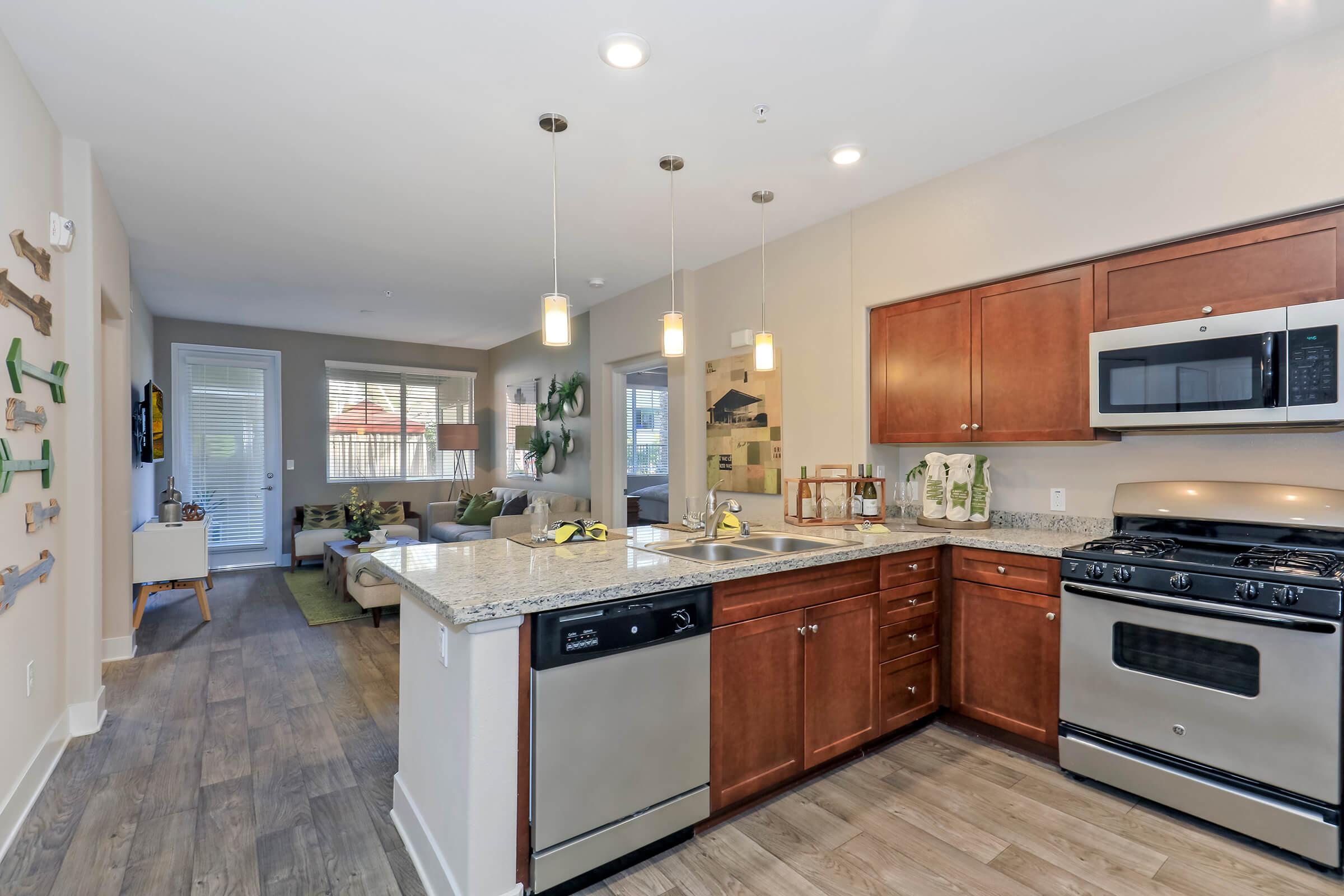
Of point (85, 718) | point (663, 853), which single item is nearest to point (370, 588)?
point (85, 718)

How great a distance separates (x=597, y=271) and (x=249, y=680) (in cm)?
346

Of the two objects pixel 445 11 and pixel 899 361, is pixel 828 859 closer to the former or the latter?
pixel 899 361

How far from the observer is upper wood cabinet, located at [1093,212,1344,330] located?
85.0 inches

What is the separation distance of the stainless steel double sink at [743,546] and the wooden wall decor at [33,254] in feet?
8.06

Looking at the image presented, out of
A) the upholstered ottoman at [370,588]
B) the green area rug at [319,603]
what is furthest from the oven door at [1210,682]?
the green area rug at [319,603]

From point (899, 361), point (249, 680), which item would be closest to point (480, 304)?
point (249, 680)

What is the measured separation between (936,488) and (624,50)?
97.1 inches

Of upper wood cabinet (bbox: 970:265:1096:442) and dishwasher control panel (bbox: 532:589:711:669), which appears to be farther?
upper wood cabinet (bbox: 970:265:1096:442)

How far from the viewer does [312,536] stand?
6.88 metres

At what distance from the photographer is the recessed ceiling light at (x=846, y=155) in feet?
9.71

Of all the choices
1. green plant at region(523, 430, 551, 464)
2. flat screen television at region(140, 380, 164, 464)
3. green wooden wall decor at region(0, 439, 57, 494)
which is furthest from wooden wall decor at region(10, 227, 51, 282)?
green plant at region(523, 430, 551, 464)

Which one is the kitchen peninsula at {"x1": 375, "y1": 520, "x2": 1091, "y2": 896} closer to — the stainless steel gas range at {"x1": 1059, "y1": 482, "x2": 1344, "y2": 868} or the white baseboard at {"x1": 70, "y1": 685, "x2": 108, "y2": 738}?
the stainless steel gas range at {"x1": 1059, "y1": 482, "x2": 1344, "y2": 868}

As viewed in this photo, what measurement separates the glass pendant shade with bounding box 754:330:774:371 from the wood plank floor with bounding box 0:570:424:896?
93.2 inches

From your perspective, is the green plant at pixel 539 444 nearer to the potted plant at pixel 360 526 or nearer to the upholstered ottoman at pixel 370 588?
the potted plant at pixel 360 526
